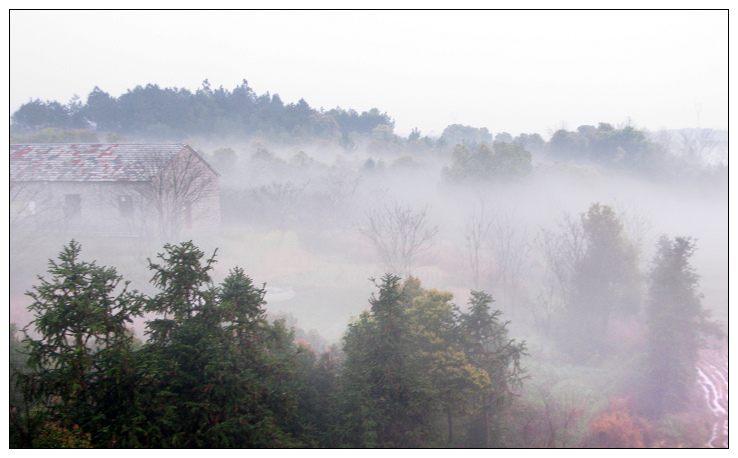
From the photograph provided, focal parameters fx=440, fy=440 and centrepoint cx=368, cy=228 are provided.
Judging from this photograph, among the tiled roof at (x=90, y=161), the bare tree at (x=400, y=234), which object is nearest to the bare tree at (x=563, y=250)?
the bare tree at (x=400, y=234)

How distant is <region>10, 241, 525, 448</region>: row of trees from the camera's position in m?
4.02

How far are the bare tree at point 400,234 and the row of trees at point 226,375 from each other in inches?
131

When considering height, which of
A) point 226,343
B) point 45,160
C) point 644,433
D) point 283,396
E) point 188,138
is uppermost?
point 188,138

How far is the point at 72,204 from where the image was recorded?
27.1ft

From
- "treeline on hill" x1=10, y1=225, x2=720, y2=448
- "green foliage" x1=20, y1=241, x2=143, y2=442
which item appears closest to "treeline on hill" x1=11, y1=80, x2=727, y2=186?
"treeline on hill" x1=10, y1=225, x2=720, y2=448

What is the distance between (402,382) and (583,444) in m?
2.64

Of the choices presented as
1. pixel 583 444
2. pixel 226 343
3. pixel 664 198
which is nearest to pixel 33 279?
pixel 226 343

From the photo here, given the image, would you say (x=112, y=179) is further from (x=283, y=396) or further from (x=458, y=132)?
(x=458, y=132)

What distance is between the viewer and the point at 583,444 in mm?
5445

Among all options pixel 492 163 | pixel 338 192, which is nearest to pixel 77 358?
pixel 338 192

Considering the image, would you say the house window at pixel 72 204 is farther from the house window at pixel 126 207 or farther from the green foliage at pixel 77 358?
the green foliage at pixel 77 358

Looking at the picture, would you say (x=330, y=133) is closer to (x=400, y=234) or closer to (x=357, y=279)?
(x=400, y=234)

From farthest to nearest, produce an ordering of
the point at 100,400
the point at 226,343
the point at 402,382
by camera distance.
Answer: the point at 402,382 → the point at 226,343 → the point at 100,400

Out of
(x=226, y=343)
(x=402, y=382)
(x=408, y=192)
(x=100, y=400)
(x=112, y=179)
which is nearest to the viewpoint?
(x=100, y=400)
